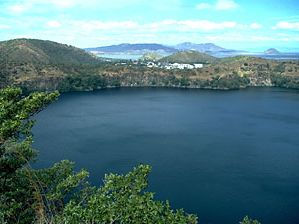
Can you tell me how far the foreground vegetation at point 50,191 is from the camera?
36.1ft

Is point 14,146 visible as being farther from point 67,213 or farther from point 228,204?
point 228,204

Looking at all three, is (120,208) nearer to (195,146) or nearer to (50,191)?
(50,191)

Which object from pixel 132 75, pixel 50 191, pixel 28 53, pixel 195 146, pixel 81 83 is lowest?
pixel 195 146

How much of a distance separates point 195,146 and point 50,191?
4712 cm

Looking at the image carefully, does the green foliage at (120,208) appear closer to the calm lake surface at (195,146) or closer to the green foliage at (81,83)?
the calm lake surface at (195,146)

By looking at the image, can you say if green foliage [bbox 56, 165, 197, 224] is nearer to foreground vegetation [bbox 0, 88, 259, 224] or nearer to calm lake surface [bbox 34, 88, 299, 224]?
foreground vegetation [bbox 0, 88, 259, 224]

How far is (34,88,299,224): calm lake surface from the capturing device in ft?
137

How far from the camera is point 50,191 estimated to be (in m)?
17.1

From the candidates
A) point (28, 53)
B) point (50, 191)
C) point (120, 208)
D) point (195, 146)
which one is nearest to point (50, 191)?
point (50, 191)

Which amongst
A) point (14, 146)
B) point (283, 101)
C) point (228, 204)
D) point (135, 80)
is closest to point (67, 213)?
point (14, 146)

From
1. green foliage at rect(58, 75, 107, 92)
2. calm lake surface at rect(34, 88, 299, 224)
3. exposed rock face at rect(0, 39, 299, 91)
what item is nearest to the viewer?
calm lake surface at rect(34, 88, 299, 224)

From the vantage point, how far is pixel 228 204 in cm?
4031

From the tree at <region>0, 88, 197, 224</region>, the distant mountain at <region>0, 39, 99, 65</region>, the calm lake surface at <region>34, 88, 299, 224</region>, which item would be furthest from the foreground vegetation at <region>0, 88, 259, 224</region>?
the distant mountain at <region>0, 39, 99, 65</region>

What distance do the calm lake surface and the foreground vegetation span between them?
2355 cm
